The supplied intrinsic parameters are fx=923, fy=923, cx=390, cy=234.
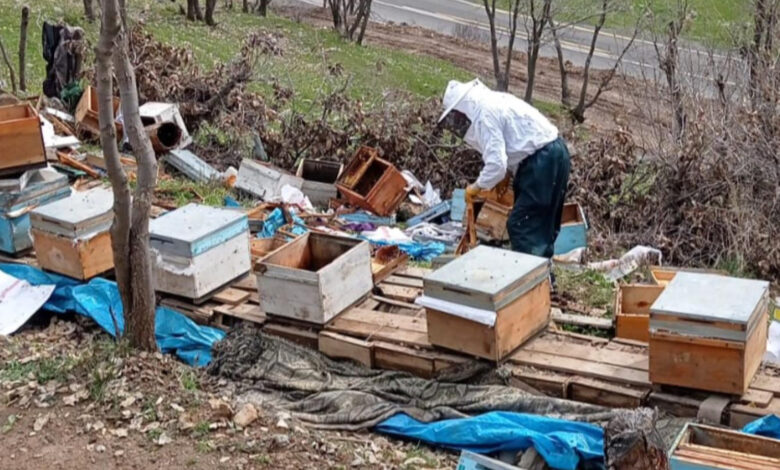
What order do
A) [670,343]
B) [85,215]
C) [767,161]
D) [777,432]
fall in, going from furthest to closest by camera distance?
[767,161] < [85,215] < [670,343] < [777,432]

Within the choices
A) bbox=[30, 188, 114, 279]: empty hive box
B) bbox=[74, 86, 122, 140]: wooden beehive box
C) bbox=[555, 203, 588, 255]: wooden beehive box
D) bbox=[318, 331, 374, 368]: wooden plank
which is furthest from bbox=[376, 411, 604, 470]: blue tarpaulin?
bbox=[74, 86, 122, 140]: wooden beehive box

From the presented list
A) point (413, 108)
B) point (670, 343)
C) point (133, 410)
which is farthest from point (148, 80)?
Result: point (670, 343)

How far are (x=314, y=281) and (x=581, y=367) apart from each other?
1.65 metres

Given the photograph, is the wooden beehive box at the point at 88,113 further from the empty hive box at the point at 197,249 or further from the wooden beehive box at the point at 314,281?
the wooden beehive box at the point at 314,281

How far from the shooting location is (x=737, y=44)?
1029 centimetres

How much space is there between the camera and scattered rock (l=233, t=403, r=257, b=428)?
4.76 meters

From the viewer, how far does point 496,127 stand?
6.28 meters

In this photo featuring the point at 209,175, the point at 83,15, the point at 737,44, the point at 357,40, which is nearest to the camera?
the point at 209,175

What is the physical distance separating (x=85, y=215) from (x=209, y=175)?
3186 millimetres

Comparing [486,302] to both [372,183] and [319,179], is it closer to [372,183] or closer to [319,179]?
[372,183]

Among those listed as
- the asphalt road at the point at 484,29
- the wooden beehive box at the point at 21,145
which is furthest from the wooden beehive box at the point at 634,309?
the asphalt road at the point at 484,29

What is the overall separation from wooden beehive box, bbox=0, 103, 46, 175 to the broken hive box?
90.9 inches

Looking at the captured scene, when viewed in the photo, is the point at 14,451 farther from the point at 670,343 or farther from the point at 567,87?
the point at 567,87

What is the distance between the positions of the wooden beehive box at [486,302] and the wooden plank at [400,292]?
871mm
